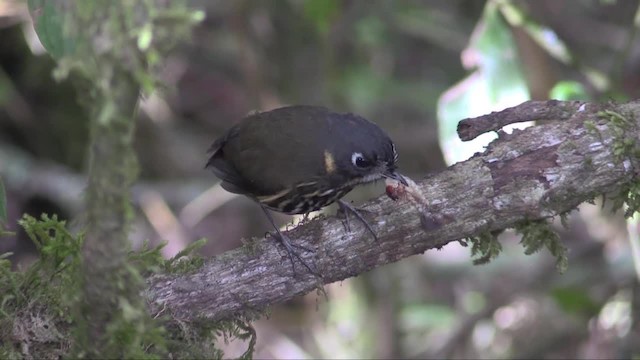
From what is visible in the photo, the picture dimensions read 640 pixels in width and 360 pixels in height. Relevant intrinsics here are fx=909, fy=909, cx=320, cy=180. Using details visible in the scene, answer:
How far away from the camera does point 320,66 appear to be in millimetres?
6512

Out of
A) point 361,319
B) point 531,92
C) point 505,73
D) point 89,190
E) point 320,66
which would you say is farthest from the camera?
point 320,66

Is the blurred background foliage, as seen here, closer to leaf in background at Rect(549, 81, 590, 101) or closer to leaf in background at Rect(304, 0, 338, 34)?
leaf in background at Rect(304, 0, 338, 34)

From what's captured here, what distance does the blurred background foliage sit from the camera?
17.2 ft

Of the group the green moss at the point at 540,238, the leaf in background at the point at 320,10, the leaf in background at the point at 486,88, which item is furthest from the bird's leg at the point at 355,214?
the leaf in background at the point at 320,10

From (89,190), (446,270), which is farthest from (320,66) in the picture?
(89,190)

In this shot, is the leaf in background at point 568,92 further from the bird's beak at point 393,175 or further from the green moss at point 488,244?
the green moss at point 488,244

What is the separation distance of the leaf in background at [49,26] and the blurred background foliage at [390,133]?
2.06 metres

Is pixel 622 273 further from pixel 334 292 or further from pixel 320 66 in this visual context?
pixel 320 66

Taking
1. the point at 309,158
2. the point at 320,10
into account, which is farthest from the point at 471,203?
the point at 320,10

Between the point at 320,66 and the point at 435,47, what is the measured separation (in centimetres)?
119

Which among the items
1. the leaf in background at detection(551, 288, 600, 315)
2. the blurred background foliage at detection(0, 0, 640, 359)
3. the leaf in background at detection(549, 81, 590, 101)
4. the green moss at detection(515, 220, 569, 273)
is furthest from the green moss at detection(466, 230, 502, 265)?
the leaf in background at detection(551, 288, 600, 315)

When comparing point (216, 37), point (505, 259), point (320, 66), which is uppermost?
point (216, 37)

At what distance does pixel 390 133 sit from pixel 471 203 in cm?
359

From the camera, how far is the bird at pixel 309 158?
3.28 meters
